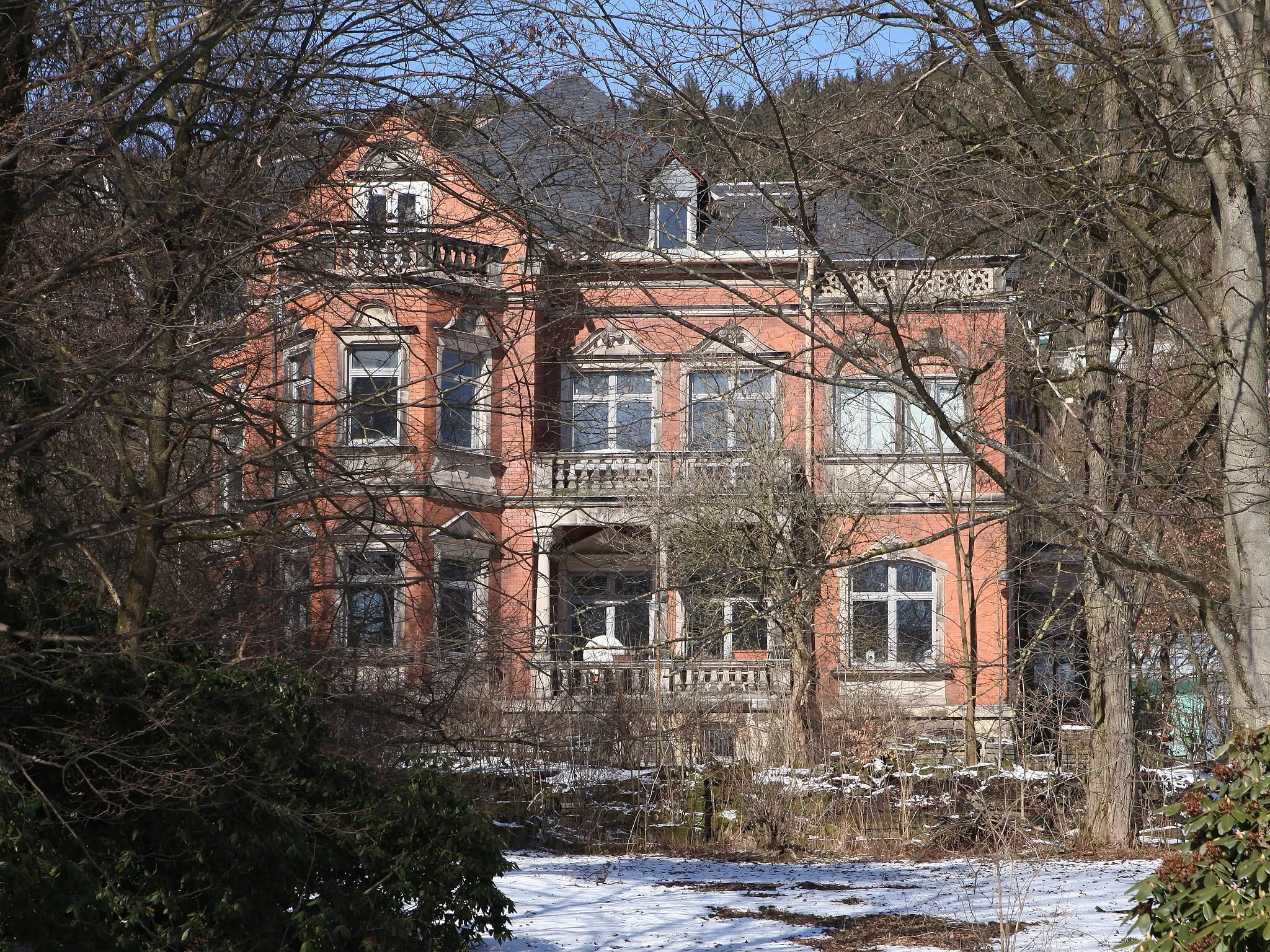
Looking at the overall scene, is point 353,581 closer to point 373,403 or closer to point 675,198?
point 373,403

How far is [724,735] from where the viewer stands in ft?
46.6

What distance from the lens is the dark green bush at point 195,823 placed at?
14.3 feet

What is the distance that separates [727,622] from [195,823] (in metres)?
12.9

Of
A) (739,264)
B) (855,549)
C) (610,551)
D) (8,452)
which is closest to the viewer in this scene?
(8,452)

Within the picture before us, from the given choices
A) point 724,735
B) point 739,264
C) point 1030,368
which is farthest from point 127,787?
point 724,735

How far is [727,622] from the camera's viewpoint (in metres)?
17.4

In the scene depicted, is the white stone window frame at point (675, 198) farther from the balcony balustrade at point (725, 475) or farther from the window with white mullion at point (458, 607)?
the balcony balustrade at point (725, 475)

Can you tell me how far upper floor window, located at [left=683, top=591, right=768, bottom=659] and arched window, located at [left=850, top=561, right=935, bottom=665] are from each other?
166 cm

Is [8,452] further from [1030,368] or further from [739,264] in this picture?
[1030,368]

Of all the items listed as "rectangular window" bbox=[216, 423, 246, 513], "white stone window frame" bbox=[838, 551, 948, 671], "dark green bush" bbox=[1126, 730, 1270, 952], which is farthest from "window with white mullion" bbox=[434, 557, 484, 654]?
"white stone window frame" bbox=[838, 551, 948, 671]

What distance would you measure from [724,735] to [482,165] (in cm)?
975

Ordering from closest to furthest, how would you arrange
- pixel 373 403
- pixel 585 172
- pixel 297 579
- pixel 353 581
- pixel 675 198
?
pixel 675 198 < pixel 585 172 < pixel 353 581 < pixel 373 403 < pixel 297 579

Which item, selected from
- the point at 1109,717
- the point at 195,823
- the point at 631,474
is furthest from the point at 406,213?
the point at 631,474

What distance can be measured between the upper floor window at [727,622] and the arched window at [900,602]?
5.45 ft
